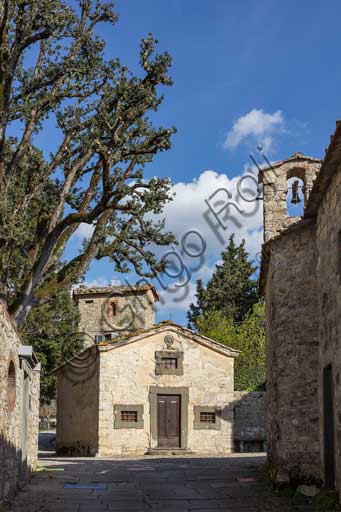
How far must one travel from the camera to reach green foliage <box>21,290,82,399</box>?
2595 cm

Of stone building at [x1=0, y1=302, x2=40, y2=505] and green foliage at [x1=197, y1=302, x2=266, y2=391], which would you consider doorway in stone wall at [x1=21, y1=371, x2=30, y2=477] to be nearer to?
stone building at [x1=0, y1=302, x2=40, y2=505]

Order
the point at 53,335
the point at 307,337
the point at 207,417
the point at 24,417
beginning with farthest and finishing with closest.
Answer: the point at 53,335 < the point at 207,417 < the point at 24,417 < the point at 307,337

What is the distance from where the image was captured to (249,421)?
2458cm

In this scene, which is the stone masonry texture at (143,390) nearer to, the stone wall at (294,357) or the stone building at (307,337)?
the stone building at (307,337)

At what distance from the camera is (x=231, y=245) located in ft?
159

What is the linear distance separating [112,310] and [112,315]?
1.04ft

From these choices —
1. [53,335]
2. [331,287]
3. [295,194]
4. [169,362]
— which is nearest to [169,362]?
[169,362]

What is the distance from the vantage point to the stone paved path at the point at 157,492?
9742 mm

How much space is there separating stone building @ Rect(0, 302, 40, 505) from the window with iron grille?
956 cm

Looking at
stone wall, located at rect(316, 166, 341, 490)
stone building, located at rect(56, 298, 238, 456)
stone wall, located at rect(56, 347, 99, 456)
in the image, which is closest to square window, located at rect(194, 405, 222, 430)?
stone building, located at rect(56, 298, 238, 456)

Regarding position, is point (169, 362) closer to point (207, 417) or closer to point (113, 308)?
point (207, 417)

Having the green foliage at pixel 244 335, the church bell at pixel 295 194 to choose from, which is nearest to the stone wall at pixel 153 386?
the green foliage at pixel 244 335

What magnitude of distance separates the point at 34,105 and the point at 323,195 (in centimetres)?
701

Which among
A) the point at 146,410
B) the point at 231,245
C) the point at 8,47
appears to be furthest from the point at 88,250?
the point at 231,245
